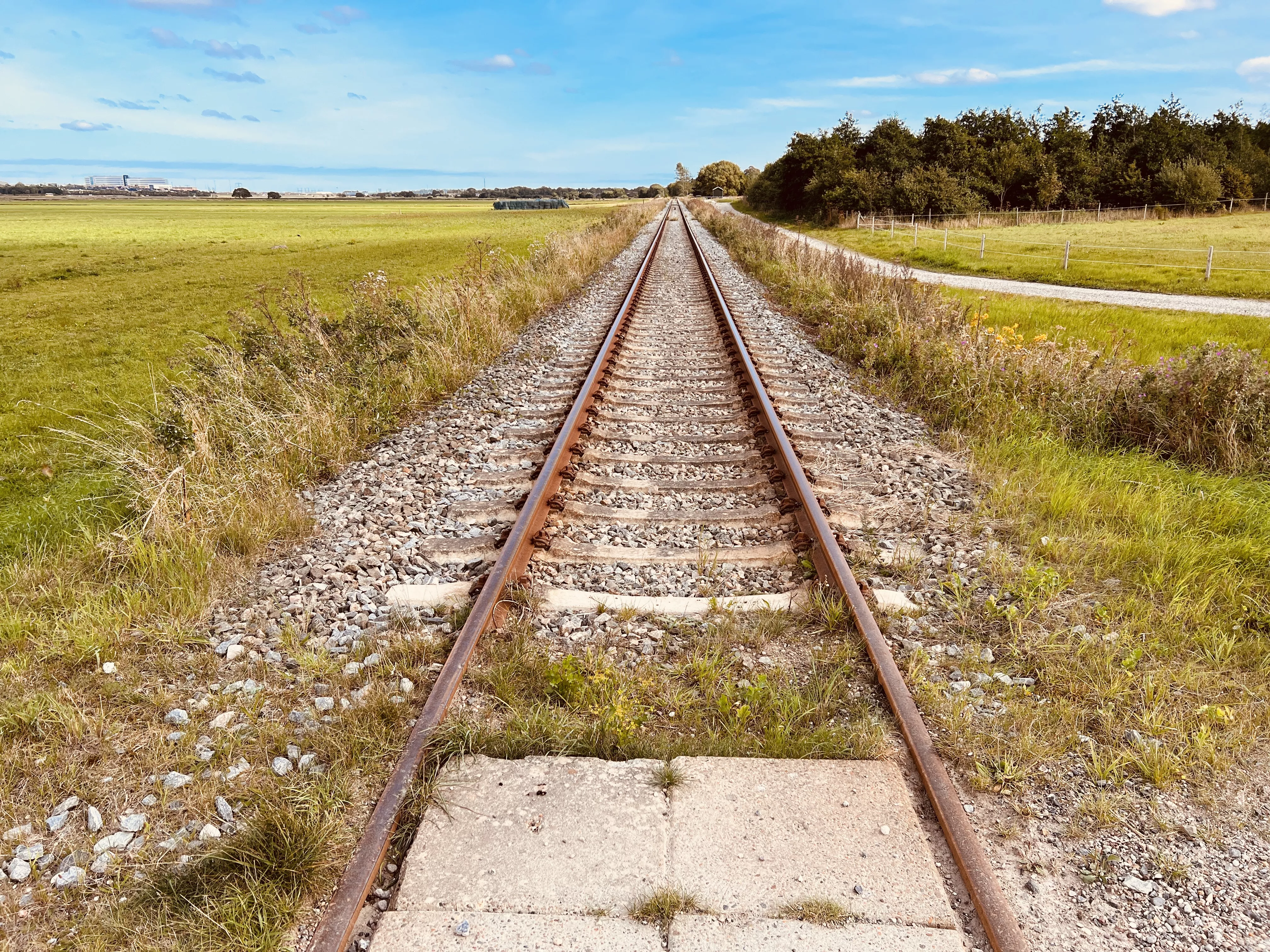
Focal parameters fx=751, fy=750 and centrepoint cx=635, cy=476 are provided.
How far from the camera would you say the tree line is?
3931 centimetres

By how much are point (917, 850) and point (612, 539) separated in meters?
2.56

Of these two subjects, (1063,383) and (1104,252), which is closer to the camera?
(1063,383)

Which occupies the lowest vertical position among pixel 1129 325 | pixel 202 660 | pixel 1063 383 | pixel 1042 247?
pixel 202 660

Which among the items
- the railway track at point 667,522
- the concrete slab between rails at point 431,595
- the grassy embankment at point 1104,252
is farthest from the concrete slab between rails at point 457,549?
the grassy embankment at point 1104,252

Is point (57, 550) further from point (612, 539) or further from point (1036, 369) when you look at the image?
point (1036, 369)

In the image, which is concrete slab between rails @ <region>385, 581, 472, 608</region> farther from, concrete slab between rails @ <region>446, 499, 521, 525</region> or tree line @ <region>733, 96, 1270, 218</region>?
tree line @ <region>733, 96, 1270, 218</region>

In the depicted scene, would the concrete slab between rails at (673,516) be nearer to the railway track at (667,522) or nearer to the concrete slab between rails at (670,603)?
the railway track at (667,522)

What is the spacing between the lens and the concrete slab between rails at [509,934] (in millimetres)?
2049

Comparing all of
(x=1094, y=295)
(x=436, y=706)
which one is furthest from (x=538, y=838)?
(x=1094, y=295)

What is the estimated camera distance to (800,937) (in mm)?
2074

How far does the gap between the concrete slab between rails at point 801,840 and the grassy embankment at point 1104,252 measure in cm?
1252

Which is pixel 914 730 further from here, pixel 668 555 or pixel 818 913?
pixel 668 555

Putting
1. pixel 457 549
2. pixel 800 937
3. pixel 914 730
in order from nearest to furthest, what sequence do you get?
pixel 800 937
pixel 914 730
pixel 457 549

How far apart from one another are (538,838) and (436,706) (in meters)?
0.73
